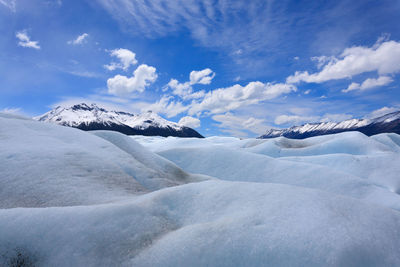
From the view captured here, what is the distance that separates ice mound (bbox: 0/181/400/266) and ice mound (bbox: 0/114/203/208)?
1.29 meters

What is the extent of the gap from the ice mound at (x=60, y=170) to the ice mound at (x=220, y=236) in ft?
4.22

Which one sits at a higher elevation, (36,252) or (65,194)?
(65,194)

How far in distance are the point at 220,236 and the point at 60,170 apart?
3.86 meters

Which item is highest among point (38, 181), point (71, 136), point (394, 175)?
point (71, 136)

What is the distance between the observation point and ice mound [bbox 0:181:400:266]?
2158 mm

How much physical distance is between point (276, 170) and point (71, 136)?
796cm

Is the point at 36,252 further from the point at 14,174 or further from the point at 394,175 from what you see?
the point at 394,175

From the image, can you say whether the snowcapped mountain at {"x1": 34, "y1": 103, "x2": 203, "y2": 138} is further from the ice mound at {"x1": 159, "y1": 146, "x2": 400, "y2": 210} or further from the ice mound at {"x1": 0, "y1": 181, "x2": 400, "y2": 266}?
the ice mound at {"x1": 0, "y1": 181, "x2": 400, "y2": 266}

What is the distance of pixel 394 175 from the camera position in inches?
349

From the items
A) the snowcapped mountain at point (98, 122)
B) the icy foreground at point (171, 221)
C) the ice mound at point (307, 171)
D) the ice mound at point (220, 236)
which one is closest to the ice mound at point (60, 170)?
the icy foreground at point (171, 221)

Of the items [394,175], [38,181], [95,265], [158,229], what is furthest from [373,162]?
[38,181]

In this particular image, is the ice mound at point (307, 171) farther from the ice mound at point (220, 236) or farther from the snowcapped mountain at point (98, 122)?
the snowcapped mountain at point (98, 122)

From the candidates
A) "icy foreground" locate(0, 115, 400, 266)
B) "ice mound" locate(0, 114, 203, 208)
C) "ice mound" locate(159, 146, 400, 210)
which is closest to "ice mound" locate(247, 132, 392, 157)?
"ice mound" locate(159, 146, 400, 210)

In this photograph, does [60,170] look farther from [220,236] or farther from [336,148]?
[336,148]
